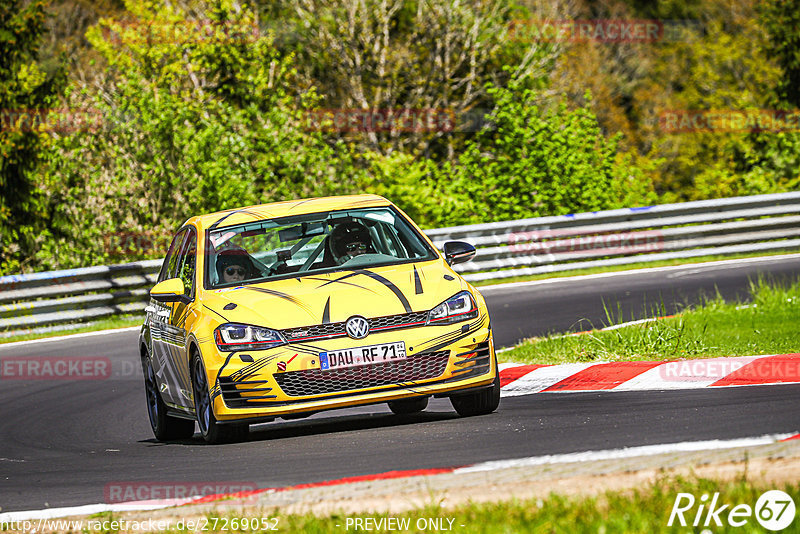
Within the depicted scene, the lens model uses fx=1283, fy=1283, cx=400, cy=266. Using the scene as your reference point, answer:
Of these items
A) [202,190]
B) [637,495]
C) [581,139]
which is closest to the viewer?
[637,495]

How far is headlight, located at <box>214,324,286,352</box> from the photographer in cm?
771

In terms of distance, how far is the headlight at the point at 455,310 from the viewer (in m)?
7.90

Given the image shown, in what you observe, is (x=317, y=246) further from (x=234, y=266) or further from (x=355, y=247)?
(x=234, y=266)

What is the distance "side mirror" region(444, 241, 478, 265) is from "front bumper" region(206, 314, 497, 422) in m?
1.07

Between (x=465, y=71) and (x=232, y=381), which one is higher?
(x=232, y=381)

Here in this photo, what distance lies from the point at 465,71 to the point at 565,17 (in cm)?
1638

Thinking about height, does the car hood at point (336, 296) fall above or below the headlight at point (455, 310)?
above

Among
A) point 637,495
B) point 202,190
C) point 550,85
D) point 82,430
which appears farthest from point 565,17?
point 637,495

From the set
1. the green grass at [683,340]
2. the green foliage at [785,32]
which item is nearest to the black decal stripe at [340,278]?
the green grass at [683,340]

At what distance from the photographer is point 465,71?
128 feet

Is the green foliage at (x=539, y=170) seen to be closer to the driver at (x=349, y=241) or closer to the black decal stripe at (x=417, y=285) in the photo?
the driver at (x=349, y=241)

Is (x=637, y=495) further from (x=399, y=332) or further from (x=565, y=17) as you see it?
(x=565, y=17)

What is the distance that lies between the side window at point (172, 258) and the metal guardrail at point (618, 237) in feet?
29.9

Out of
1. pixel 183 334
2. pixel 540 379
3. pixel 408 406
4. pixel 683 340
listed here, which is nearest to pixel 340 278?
pixel 183 334
